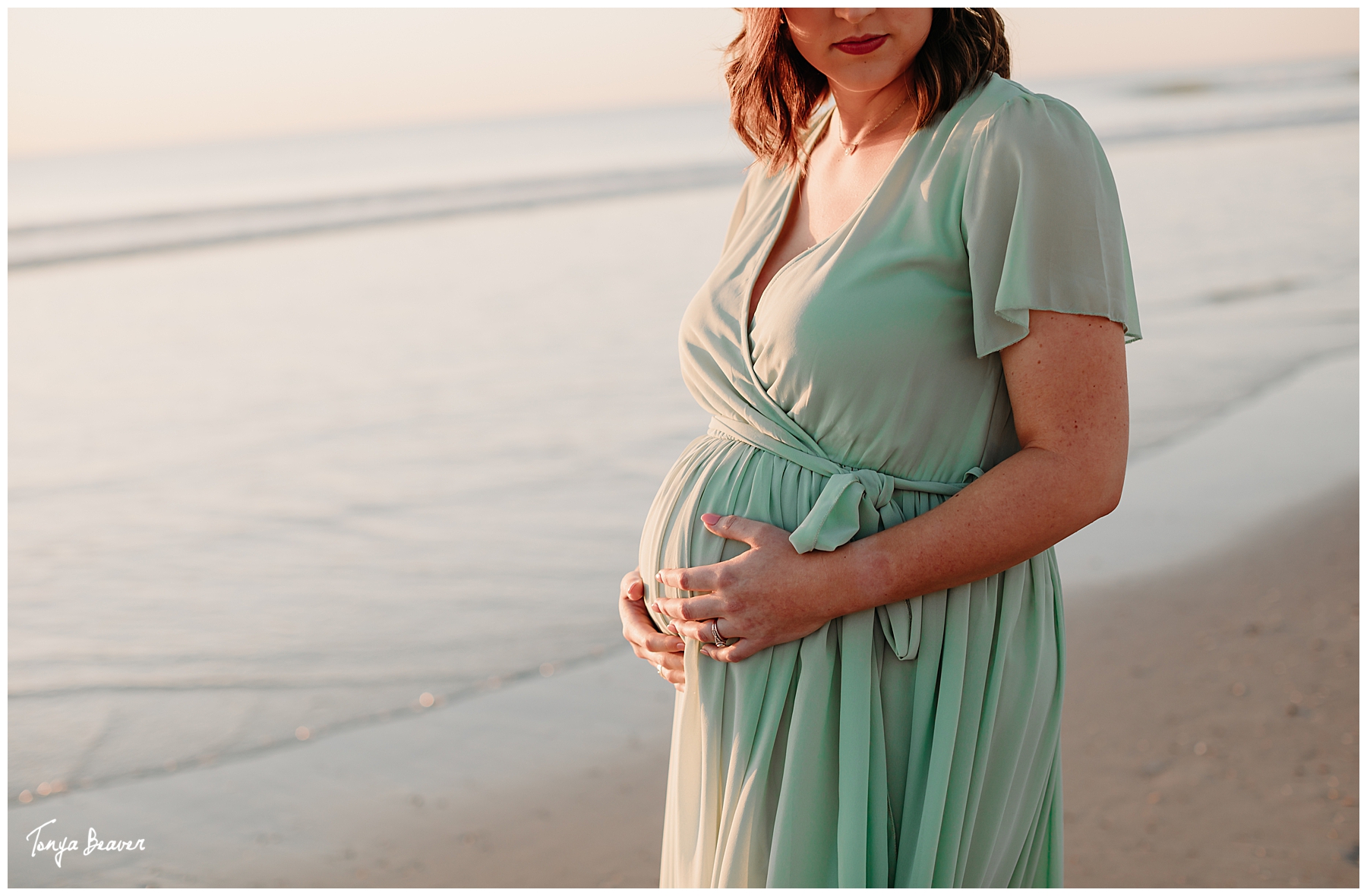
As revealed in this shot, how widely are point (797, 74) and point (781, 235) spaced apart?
343mm

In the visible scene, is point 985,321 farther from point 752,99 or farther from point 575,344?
point 575,344

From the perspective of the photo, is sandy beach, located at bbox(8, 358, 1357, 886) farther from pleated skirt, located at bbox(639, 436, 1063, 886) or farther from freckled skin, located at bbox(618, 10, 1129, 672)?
freckled skin, located at bbox(618, 10, 1129, 672)

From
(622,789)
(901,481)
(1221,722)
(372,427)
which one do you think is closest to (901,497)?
(901,481)

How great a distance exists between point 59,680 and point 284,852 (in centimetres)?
138

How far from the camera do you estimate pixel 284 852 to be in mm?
3045

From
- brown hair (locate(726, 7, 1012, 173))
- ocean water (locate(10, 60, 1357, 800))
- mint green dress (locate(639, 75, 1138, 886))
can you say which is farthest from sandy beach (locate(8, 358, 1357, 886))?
brown hair (locate(726, 7, 1012, 173))

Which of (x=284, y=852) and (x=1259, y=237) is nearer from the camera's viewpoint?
(x=284, y=852)

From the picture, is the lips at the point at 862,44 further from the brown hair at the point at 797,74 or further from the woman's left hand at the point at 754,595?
the woman's left hand at the point at 754,595

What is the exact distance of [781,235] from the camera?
171cm

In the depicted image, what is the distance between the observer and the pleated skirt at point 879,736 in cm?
149

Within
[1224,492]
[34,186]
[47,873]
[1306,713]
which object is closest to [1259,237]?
[1224,492]

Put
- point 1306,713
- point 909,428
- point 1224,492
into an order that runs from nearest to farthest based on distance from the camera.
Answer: point 909,428
point 1306,713
point 1224,492

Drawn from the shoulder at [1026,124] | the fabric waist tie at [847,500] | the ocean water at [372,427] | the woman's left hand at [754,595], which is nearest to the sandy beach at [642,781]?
the ocean water at [372,427]
